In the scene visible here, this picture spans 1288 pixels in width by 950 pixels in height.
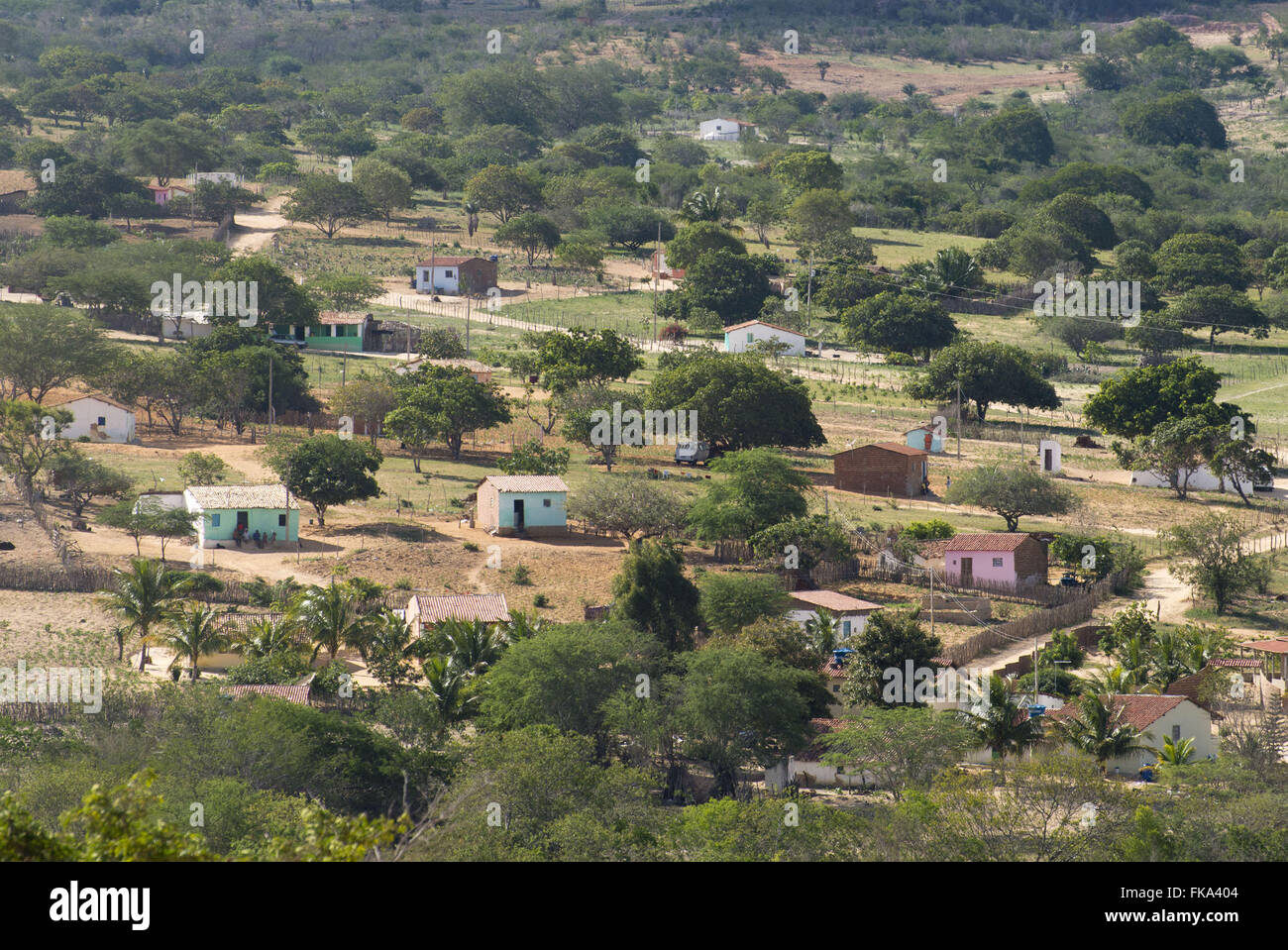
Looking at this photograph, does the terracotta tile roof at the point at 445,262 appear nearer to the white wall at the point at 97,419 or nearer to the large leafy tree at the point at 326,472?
the white wall at the point at 97,419

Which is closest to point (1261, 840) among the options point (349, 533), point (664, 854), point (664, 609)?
point (664, 854)

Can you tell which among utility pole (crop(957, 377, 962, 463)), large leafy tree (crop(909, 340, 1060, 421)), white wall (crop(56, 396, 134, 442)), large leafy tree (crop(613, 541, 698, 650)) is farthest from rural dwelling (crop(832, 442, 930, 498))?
white wall (crop(56, 396, 134, 442))

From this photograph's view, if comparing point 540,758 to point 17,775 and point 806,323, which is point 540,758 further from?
point 806,323

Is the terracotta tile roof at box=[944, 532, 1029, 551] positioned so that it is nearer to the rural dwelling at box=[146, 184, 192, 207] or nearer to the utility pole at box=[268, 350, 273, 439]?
the utility pole at box=[268, 350, 273, 439]

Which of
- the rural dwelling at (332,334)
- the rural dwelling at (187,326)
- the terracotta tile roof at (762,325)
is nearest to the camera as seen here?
the rural dwelling at (187,326)

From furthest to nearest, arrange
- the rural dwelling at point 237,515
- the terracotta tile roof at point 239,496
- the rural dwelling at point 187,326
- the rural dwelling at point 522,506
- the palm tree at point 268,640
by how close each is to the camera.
Answer: the rural dwelling at point 187,326 < the rural dwelling at point 522,506 < the terracotta tile roof at point 239,496 < the rural dwelling at point 237,515 < the palm tree at point 268,640

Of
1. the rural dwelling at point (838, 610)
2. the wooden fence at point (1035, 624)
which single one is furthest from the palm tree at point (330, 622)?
the wooden fence at point (1035, 624)

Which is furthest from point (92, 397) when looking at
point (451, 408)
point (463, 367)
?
point (463, 367)
